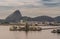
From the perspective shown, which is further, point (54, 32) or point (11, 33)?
point (11, 33)

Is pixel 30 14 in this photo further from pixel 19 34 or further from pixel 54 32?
pixel 19 34

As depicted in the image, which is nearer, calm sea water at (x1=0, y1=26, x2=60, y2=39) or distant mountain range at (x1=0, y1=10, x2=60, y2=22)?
distant mountain range at (x1=0, y1=10, x2=60, y2=22)

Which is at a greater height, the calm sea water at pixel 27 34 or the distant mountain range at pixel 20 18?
the distant mountain range at pixel 20 18

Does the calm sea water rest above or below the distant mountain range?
below

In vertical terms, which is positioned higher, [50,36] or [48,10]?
[48,10]

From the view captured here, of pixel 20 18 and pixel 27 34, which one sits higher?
pixel 20 18

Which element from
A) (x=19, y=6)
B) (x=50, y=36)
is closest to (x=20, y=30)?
(x=50, y=36)

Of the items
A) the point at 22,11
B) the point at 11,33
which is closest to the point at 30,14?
the point at 22,11

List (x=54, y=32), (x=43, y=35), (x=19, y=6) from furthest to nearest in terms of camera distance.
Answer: (x=43, y=35) → (x=54, y=32) → (x=19, y=6)

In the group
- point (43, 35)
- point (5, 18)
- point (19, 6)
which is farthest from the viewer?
point (43, 35)

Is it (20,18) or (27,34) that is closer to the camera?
(20,18)

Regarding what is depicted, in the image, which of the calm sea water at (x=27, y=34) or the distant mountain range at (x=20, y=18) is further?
the calm sea water at (x=27, y=34)
